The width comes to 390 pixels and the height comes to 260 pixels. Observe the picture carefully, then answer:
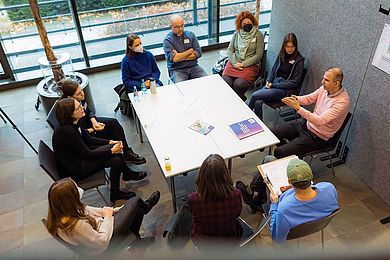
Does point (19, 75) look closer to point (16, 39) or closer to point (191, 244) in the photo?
point (16, 39)

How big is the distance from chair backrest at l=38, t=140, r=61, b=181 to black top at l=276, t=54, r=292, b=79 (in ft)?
7.62

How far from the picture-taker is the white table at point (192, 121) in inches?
103

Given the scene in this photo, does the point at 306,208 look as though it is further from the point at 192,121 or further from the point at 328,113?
the point at 192,121

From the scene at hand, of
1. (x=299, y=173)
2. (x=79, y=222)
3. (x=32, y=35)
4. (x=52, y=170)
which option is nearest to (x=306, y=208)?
(x=299, y=173)

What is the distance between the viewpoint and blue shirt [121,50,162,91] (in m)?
3.60

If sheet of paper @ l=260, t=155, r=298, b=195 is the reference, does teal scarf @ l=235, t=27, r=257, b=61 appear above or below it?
above

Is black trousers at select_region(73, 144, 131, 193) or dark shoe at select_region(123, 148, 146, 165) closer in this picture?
black trousers at select_region(73, 144, 131, 193)

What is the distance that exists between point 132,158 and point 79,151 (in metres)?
0.73

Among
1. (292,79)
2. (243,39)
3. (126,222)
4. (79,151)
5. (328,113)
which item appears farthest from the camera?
(243,39)

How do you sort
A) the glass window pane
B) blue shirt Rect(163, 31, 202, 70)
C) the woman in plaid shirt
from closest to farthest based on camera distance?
1. the woman in plaid shirt
2. blue shirt Rect(163, 31, 202, 70)
3. the glass window pane

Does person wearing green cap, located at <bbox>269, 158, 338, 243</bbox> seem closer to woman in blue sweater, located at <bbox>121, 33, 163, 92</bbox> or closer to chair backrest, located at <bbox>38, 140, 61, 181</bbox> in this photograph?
chair backrest, located at <bbox>38, 140, 61, 181</bbox>

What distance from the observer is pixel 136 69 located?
12.0 ft

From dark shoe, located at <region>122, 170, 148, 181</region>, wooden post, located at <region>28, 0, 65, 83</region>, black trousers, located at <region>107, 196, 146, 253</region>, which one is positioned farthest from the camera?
wooden post, located at <region>28, 0, 65, 83</region>

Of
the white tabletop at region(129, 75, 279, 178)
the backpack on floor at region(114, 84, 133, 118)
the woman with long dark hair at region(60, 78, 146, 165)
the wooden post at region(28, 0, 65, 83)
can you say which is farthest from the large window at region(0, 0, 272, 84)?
the white tabletop at region(129, 75, 279, 178)
